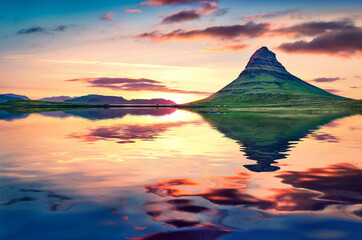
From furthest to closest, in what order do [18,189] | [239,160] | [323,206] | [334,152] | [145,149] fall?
[145,149]
[334,152]
[239,160]
[18,189]
[323,206]

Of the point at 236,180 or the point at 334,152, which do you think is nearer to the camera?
the point at 236,180

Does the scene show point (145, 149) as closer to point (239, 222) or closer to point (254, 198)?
point (254, 198)

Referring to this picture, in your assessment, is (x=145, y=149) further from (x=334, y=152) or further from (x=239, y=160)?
(x=334, y=152)

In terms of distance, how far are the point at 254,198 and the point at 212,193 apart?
1.70 m

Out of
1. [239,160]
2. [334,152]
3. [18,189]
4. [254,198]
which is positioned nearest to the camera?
[254,198]

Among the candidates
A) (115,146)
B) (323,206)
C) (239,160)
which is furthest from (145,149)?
(323,206)

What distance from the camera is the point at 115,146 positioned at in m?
27.1

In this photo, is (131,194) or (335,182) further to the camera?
(335,182)

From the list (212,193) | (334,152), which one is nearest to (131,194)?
(212,193)

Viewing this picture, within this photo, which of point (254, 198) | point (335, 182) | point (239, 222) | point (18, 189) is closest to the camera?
point (239, 222)

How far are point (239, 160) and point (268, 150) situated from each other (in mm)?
5190

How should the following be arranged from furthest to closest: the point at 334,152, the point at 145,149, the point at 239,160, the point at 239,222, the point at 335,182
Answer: the point at 145,149 → the point at 334,152 → the point at 239,160 → the point at 335,182 → the point at 239,222

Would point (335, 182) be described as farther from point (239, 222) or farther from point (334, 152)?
point (334, 152)

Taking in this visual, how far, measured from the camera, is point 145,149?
2548 centimetres
